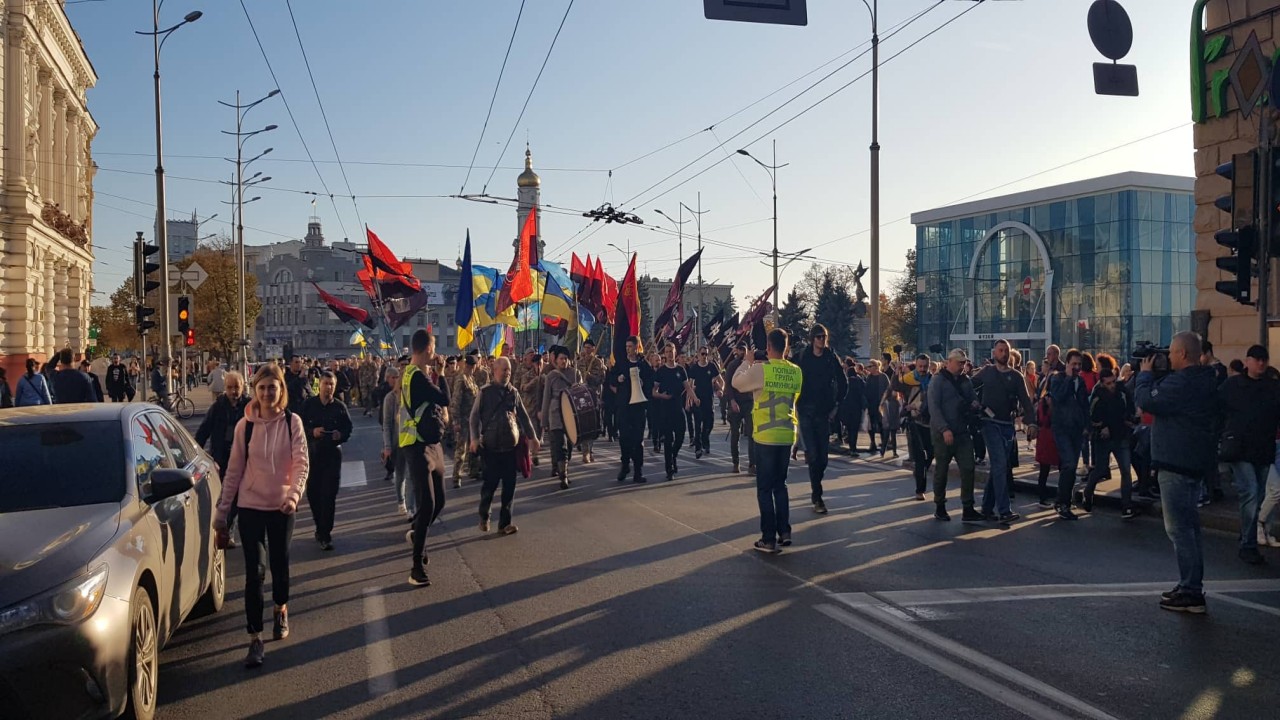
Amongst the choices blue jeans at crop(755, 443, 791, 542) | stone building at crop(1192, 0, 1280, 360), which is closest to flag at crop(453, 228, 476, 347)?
stone building at crop(1192, 0, 1280, 360)

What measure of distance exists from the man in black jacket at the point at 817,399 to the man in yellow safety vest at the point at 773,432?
2139 millimetres

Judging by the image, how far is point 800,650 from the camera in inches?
232

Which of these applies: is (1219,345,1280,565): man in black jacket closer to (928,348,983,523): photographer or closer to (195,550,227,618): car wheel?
(928,348,983,523): photographer

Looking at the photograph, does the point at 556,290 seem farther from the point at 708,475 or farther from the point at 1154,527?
the point at 1154,527

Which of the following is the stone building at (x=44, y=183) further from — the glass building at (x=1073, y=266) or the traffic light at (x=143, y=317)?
the glass building at (x=1073, y=266)

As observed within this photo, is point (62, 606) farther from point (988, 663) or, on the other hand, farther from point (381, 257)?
point (381, 257)

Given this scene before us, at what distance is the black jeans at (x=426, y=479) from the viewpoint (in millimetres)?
8094

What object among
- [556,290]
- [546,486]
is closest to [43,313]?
[556,290]

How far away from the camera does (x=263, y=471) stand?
6090 millimetres

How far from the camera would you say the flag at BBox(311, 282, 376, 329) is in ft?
103

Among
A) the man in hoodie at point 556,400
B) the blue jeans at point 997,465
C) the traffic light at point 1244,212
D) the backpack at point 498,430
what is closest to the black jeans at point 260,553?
the backpack at point 498,430

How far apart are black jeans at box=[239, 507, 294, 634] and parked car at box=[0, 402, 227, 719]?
0.34 metres

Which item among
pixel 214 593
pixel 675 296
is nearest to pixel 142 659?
pixel 214 593

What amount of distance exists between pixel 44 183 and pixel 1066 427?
38843 mm
